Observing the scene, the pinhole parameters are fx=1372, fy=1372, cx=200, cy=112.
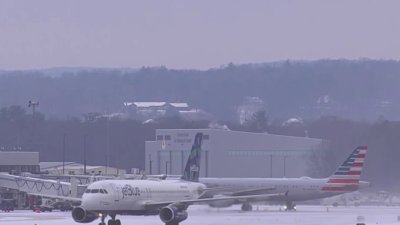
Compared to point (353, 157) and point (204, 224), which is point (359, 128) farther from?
point (204, 224)

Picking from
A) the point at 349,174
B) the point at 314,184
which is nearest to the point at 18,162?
the point at 314,184

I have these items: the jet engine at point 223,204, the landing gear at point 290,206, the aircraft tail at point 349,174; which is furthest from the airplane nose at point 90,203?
the aircraft tail at point 349,174

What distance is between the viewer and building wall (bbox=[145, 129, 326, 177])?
594 feet

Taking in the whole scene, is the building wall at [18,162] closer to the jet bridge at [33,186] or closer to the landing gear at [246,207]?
the jet bridge at [33,186]

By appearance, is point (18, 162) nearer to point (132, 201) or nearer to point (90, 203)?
point (132, 201)

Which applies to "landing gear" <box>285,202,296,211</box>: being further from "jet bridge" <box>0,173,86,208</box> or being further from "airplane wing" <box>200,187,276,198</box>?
"jet bridge" <box>0,173,86,208</box>

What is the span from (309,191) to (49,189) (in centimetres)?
2362

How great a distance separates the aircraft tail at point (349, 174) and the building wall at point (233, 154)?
58033mm

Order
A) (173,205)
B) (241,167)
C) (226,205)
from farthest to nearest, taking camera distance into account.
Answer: (241,167) → (226,205) → (173,205)

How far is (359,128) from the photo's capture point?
194 metres

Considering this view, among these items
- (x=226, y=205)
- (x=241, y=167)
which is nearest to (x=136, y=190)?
(x=226, y=205)

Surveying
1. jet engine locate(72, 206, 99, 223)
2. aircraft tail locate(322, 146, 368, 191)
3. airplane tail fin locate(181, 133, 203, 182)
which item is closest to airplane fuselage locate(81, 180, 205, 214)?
jet engine locate(72, 206, 99, 223)

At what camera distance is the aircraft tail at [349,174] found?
120 metres

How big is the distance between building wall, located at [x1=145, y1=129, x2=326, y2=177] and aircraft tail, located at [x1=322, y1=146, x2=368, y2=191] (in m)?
58.0
